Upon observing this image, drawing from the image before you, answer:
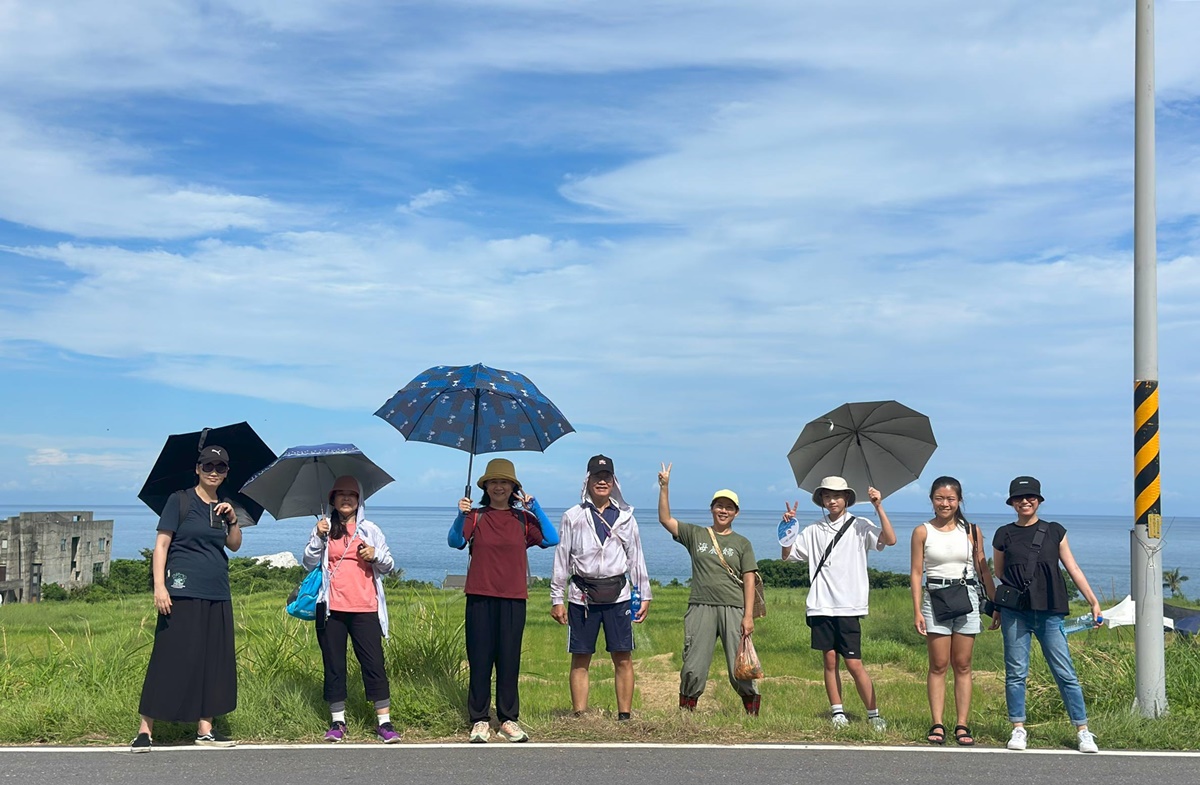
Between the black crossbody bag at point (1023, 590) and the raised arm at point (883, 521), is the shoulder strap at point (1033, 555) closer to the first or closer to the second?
the black crossbody bag at point (1023, 590)

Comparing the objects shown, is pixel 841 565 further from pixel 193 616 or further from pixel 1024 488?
pixel 193 616

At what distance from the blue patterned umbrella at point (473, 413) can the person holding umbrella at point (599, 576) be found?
524mm

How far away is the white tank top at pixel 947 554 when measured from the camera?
7109 mm

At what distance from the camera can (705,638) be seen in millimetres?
7820

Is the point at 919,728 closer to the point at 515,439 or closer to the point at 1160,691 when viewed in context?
the point at 1160,691

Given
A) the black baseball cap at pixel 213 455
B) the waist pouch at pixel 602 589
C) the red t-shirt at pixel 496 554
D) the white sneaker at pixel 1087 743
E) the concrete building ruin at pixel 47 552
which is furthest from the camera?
the concrete building ruin at pixel 47 552

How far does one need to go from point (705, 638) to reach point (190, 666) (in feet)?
11.7

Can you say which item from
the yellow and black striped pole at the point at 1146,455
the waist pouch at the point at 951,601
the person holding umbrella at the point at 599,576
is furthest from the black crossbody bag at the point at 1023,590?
the person holding umbrella at the point at 599,576

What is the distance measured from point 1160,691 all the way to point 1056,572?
1.47 meters

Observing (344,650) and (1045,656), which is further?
(344,650)

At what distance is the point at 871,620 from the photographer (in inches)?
701

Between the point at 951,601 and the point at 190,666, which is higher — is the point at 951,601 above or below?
above

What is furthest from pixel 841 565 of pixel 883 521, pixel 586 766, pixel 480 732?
pixel 480 732

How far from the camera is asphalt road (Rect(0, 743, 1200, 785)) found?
6.03 m
